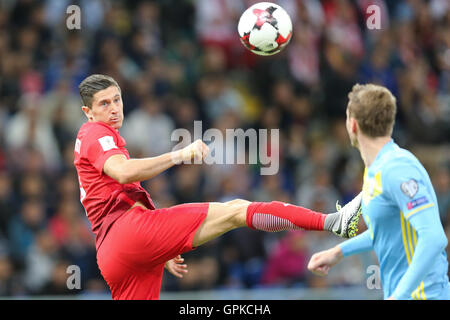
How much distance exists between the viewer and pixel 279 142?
9781 mm

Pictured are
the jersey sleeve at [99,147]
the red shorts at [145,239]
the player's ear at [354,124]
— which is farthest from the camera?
the jersey sleeve at [99,147]

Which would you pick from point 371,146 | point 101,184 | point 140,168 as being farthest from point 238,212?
point 371,146

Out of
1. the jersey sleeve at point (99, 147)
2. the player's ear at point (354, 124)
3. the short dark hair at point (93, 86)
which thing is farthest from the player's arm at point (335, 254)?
the short dark hair at point (93, 86)

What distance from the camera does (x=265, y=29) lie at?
5738 mm

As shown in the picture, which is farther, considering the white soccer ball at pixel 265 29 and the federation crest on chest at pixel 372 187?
the white soccer ball at pixel 265 29

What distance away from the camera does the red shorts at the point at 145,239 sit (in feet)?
15.1

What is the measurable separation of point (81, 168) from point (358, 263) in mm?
4734

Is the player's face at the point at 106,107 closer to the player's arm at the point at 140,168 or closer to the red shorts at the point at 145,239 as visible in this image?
the player's arm at the point at 140,168

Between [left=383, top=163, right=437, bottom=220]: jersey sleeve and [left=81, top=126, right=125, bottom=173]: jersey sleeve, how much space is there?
6.76 ft

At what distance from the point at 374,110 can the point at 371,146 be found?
0.19 m

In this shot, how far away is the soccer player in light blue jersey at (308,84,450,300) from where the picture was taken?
318cm

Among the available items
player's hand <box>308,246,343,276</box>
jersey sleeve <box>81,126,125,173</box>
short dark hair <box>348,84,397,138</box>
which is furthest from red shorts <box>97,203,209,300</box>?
short dark hair <box>348,84,397,138</box>
